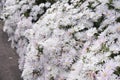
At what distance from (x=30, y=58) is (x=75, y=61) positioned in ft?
2.46

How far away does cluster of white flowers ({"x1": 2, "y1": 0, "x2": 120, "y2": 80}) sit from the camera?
2.75 metres

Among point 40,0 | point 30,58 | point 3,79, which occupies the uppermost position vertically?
point 40,0

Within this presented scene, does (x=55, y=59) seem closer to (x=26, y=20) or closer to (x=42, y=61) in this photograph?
(x=42, y=61)

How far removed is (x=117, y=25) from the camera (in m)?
3.15

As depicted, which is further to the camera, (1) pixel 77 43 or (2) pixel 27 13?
(2) pixel 27 13

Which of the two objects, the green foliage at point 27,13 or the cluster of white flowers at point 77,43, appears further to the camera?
the green foliage at point 27,13

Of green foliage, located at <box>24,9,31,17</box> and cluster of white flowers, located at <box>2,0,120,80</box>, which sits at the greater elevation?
cluster of white flowers, located at <box>2,0,120,80</box>

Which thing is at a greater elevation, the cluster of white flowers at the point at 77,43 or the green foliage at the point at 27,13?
the cluster of white flowers at the point at 77,43

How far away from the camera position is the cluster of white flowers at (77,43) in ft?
9.02

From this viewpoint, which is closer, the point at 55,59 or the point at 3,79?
the point at 55,59

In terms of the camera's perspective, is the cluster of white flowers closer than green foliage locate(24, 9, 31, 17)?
Yes

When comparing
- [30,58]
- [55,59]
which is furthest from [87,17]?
[30,58]

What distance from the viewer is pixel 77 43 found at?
3.39 meters

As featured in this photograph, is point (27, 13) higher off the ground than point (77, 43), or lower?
lower
